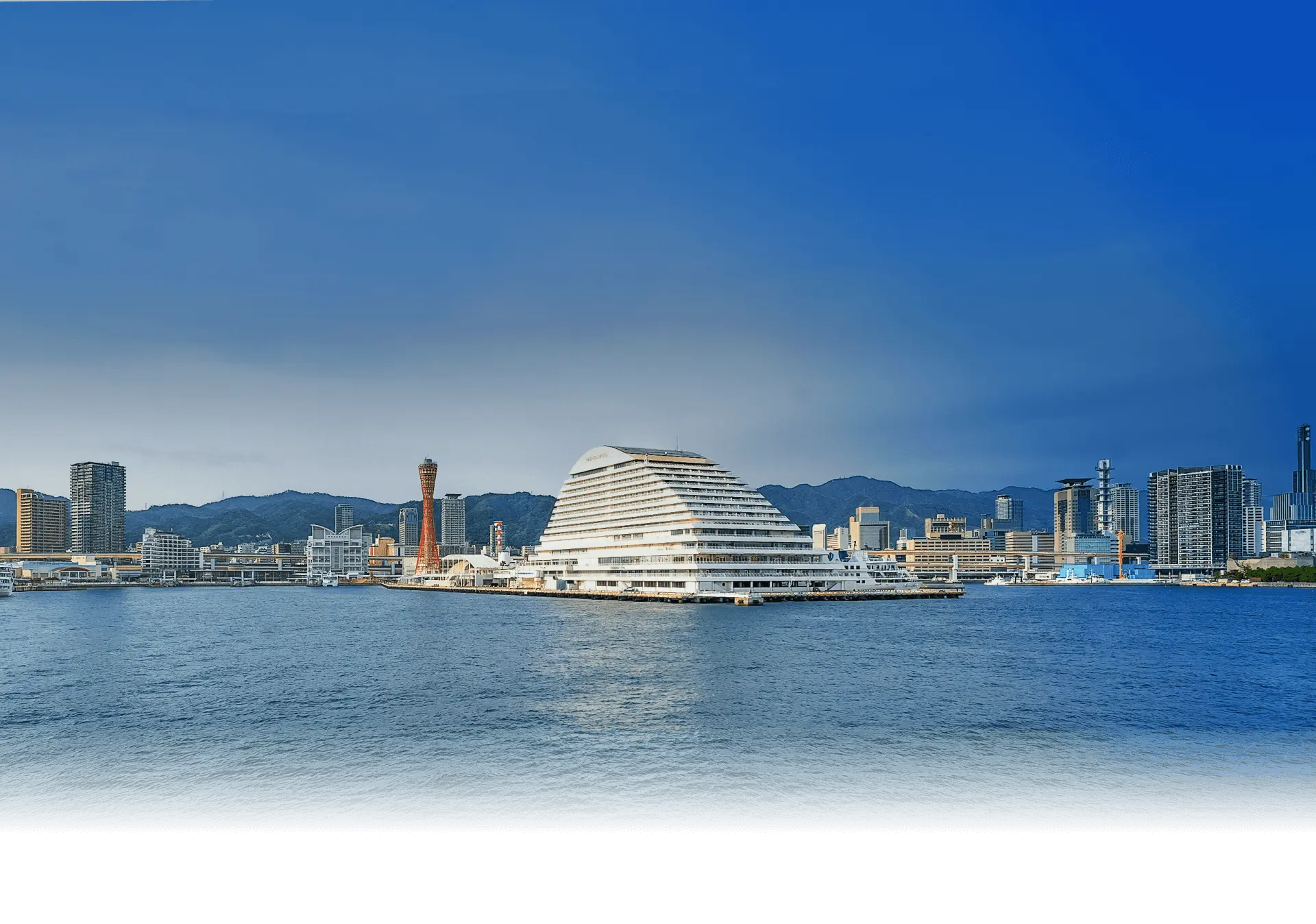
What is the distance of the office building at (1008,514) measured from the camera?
123062 mm

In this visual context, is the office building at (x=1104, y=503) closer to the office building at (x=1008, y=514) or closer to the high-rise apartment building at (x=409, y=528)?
the office building at (x=1008, y=514)

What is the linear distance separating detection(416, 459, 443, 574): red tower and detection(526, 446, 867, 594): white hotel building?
2163 cm

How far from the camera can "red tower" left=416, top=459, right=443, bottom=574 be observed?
68375mm

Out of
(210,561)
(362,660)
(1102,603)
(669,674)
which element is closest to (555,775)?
(669,674)

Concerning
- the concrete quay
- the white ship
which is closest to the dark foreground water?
the concrete quay

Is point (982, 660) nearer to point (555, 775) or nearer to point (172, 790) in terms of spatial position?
point (555, 775)

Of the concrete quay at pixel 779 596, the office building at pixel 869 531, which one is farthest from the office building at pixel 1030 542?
the concrete quay at pixel 779 596

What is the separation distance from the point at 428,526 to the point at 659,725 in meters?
61.0

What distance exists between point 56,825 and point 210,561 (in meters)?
88.9

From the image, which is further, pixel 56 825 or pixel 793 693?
pixel 793 693

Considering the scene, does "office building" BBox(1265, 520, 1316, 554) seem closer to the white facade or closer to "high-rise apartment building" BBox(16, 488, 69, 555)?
the white facade

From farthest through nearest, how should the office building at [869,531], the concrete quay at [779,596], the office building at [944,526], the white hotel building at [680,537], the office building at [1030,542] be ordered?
the office building at [869,531] → the office building at [1030,542] → the office building at [944,526] → the white hotel building at [680,537] → the concrete quay at [779,596]

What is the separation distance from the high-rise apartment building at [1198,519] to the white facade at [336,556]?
7772 centimetres
